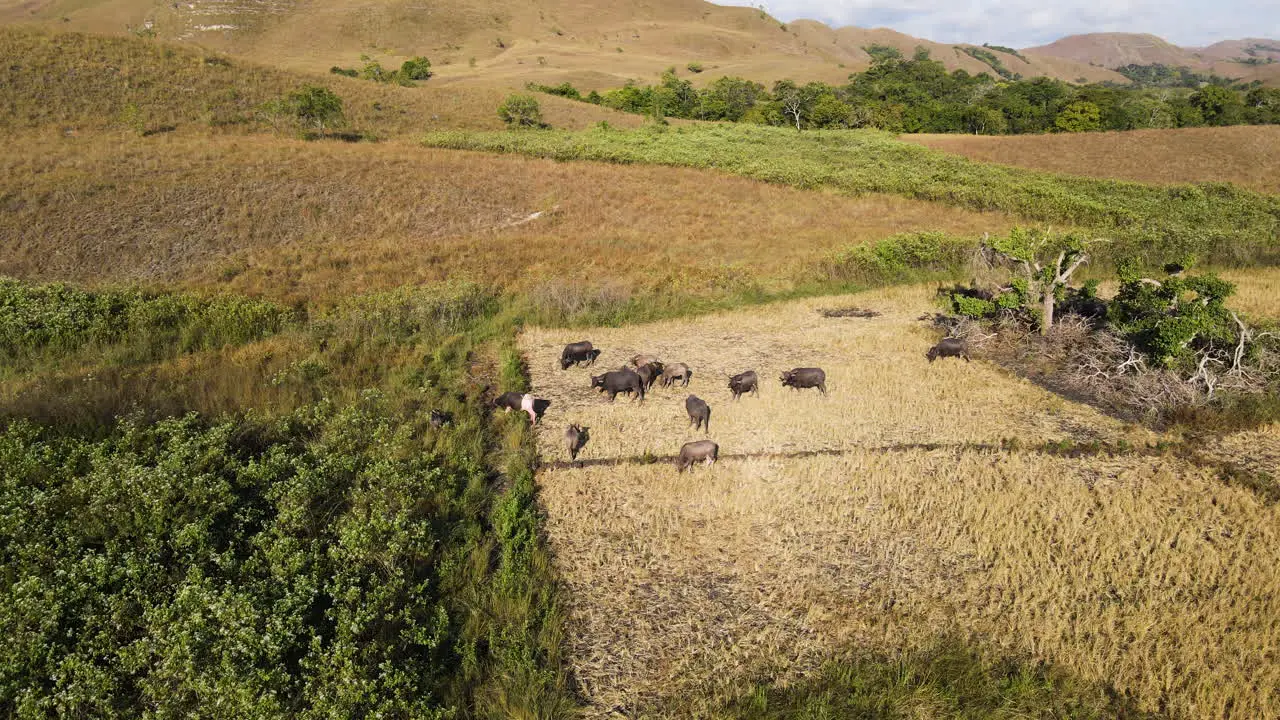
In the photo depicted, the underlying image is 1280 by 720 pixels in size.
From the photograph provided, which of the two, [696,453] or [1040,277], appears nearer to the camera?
[696,453]

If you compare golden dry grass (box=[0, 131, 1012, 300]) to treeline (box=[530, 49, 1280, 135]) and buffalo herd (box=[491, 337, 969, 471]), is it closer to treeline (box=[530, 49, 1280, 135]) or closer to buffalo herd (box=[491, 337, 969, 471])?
buffalo herd (box=[491, 337, 969, 471])

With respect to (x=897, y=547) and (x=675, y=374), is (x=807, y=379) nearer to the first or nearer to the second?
(x=675, y=374)

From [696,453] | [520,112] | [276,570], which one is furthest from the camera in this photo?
[520,112]

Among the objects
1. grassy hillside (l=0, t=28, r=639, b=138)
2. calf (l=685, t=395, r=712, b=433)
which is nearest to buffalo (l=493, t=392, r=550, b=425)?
calf (l=685, t=395, r=712, b=433)

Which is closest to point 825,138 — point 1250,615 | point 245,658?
point 1250,615

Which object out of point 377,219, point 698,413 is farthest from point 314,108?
point 698,413

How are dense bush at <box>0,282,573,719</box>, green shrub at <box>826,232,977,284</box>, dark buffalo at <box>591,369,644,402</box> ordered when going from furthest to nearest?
green shrub at <box>826,232,977,284</box>, dark buffalo at <box>591,369,644,402</box>, dense bush at <box>0,282,573,719</box>
